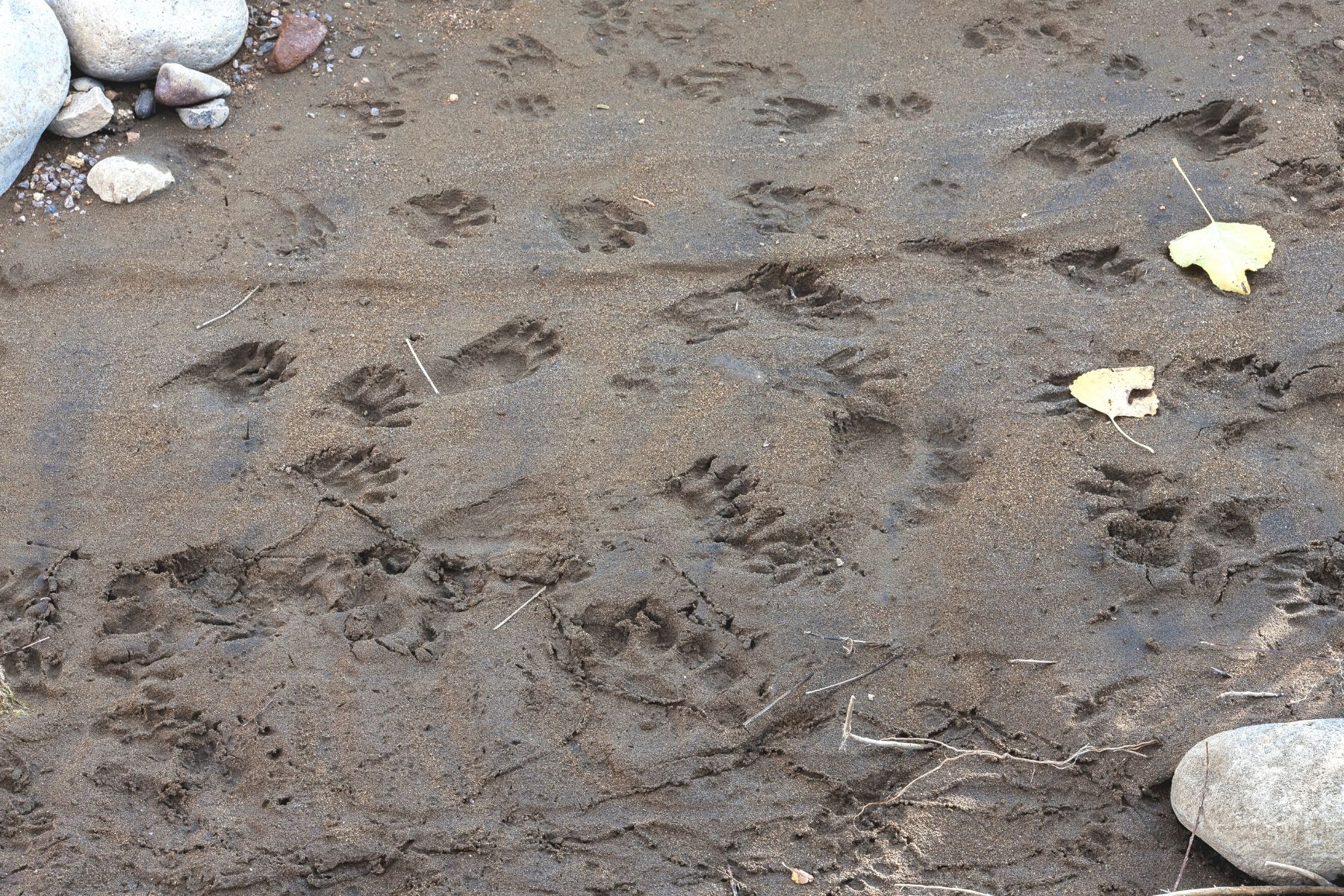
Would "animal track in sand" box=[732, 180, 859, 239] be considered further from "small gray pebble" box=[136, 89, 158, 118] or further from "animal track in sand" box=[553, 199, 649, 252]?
"small gray pebble" box=[136, 89, 158, 118]

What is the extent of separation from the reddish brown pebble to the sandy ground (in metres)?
0.08

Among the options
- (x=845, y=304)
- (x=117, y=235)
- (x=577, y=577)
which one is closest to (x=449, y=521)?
(x=577, y=577)

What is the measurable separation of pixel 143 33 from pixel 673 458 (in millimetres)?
2659

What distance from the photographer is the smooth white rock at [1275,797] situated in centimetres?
244

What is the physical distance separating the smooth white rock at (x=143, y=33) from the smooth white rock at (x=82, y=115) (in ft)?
0.47

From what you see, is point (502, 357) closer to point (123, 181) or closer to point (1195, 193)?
point (123, 181)

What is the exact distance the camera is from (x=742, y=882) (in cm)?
267

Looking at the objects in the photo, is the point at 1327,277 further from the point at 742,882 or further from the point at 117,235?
A: the point at 117,235

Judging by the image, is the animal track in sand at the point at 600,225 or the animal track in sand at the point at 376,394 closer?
the animal track in sand at the point at 376,394

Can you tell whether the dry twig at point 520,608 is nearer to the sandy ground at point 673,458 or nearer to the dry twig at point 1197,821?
the sandy ground at point 673,458

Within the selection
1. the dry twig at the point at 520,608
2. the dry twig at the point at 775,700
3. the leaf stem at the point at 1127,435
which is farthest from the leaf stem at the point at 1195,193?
the dry twig at the point at 520,608

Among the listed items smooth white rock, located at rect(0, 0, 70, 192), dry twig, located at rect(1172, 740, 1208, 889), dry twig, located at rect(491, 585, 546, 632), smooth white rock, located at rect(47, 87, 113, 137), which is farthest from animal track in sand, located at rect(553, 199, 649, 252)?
dry twig, located at rect(1172, 740, 1208, 889)

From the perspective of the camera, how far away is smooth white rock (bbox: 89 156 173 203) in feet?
13.2

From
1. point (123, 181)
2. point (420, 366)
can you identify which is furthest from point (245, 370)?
point (123, 181)
